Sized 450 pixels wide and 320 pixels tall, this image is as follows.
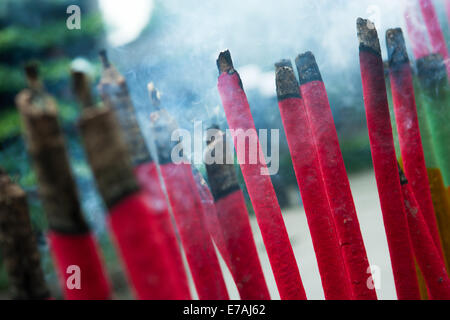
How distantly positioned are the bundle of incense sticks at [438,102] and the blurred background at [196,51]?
7.2 inches

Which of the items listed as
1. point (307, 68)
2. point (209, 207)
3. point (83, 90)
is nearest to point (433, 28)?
point (307, 68)

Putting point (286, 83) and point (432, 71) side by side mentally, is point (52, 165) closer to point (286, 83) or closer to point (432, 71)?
point (286, 83)

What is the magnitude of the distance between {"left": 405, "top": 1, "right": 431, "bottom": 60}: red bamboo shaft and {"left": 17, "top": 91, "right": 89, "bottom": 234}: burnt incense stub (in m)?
1.31

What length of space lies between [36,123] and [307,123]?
2.36 ft

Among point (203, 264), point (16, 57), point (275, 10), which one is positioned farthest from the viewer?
point (16, 57)

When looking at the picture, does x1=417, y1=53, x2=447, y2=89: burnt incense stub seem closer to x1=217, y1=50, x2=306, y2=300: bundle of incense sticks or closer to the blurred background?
the blurred background

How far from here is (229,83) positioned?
981 mm

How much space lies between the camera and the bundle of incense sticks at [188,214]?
0.85 m

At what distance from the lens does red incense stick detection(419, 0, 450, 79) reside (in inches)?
52.4

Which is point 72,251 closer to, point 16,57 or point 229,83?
point 229,83

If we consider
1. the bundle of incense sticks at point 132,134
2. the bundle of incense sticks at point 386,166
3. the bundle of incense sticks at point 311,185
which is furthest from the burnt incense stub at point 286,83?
the bundle of incense sticks at point 132,134

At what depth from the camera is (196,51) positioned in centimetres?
111

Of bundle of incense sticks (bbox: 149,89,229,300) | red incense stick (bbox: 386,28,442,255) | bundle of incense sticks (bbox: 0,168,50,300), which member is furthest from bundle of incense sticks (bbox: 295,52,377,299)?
bundle of incense sticks (bbox: 0,168,50,300)
